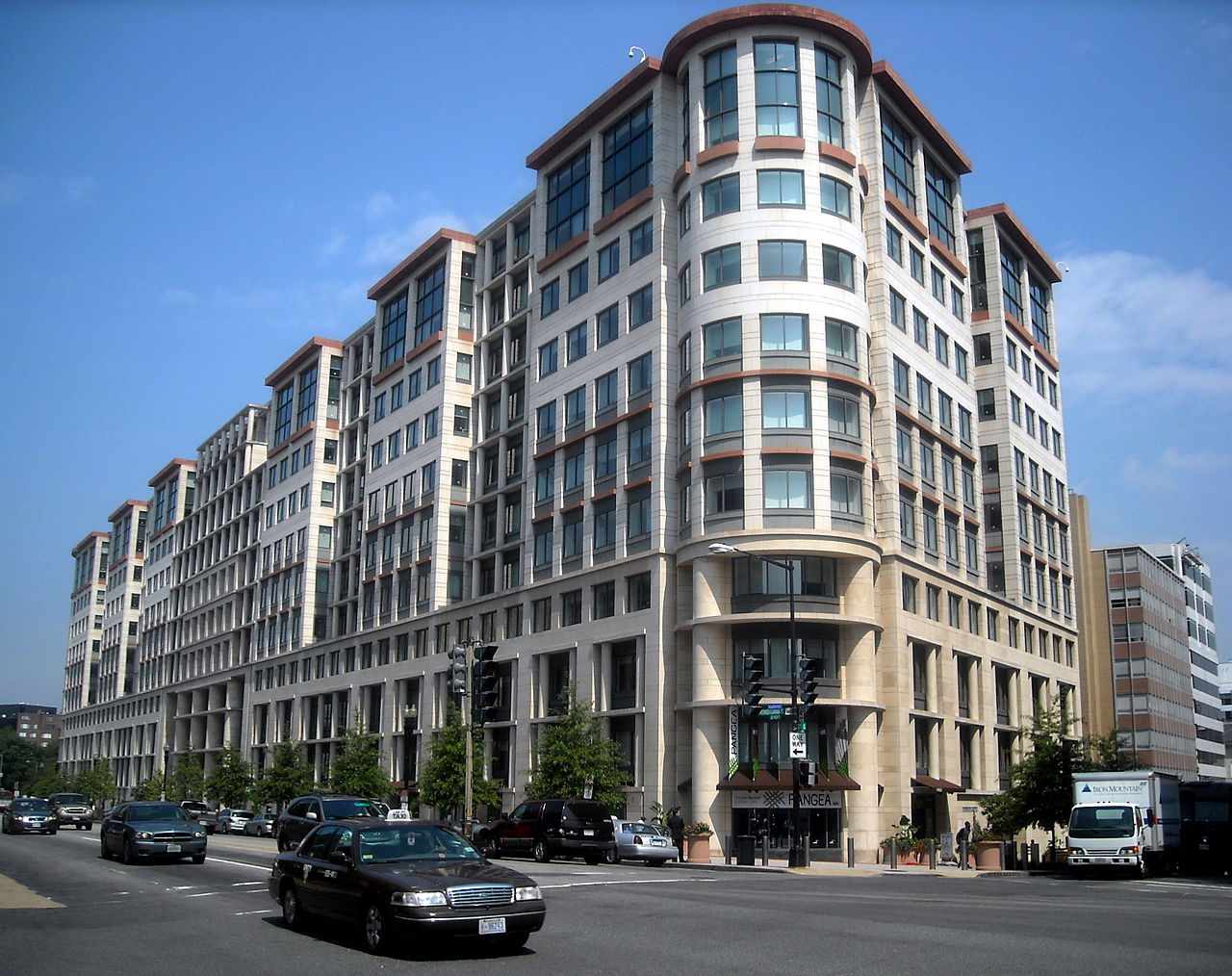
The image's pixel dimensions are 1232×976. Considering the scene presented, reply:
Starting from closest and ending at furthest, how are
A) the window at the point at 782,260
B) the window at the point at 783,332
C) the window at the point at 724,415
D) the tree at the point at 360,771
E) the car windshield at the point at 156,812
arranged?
the car windshield at the point at 156,812, the window at the point at 724,415, the window at the point at 783,332, the window at the point at 782,260, the tree at the point at 360,771

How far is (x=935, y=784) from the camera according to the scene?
5594cm

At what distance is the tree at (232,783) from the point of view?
300 ft

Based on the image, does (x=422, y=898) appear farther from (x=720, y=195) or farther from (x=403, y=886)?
(x=720, y=195)

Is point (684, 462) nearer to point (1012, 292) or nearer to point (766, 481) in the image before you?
point (766, 481)

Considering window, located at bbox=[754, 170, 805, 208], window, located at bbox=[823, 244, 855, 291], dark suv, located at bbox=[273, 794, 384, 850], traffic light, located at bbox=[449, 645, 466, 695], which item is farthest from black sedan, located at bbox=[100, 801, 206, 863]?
window, located at bbox=[754, 170, 805, 208]

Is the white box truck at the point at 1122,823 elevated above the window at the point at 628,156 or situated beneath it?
situated beneath

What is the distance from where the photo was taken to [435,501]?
76.0 metres

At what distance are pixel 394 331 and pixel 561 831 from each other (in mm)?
56060

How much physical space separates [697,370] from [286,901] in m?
39.2

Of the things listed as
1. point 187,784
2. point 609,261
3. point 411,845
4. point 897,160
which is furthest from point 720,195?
point 187,784

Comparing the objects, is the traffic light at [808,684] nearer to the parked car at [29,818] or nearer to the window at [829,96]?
the window at [829,96]

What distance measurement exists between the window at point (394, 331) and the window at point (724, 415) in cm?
3752

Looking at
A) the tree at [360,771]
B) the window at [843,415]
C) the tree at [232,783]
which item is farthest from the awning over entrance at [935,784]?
the tree at [232,783]

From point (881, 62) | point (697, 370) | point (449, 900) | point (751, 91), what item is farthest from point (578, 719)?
point (449, 900)
